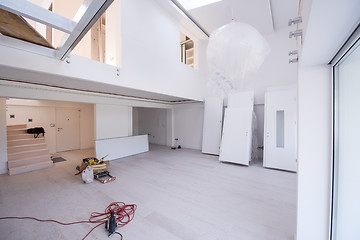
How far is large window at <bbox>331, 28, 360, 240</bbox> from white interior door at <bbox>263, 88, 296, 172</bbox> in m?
2.81

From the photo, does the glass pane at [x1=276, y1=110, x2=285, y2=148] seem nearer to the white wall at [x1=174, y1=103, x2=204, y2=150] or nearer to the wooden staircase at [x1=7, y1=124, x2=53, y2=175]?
the white wall at [x1=174, y1=103, x2=204, y2=150]

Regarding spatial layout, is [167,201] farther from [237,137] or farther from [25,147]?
[25,147]

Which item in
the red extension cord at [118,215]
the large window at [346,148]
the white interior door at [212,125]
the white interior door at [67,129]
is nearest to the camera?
the large window at [346,148]

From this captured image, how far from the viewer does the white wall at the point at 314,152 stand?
4.06 feet

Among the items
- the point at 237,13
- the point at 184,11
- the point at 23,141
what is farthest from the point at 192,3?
the point at 23,141

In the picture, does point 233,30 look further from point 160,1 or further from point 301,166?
point 160,1

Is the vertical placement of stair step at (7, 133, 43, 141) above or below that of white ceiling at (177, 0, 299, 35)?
below

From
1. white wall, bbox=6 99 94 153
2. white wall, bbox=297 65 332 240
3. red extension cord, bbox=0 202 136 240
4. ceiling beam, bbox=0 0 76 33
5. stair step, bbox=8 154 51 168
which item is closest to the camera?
ceiling beam, bbox=0 0 76 33

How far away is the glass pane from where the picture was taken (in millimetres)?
3875

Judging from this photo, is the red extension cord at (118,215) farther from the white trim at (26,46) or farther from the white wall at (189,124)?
the white wall at (189,124)

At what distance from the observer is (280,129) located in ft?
12.9

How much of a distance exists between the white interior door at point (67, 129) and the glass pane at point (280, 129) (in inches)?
294

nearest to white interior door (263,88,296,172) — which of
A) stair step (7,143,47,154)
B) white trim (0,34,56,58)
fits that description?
white trim (0,34,56,58)

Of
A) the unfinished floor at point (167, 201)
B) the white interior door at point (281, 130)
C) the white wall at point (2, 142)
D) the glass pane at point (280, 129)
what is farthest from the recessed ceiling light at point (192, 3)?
the white wall at point (2, 142)
